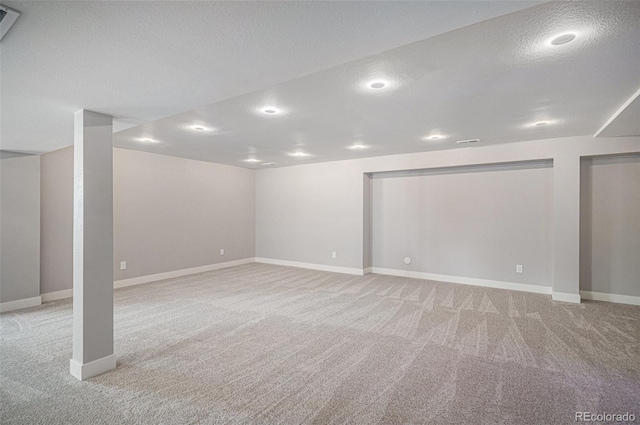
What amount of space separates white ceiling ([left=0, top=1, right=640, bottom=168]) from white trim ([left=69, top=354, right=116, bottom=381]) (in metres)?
2.14

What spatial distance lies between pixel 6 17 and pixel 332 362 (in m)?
3.03

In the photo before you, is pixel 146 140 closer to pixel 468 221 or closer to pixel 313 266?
pixel 313 266

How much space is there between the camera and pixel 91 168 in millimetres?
2533

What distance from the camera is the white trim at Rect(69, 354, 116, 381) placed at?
2430 millimetres

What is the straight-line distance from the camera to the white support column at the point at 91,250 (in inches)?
97.5

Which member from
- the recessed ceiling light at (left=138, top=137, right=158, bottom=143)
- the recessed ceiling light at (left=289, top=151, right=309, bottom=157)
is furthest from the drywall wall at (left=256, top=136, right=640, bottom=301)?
the recessed ceiling light at (left=138, top=137, right=158, bottom=143)

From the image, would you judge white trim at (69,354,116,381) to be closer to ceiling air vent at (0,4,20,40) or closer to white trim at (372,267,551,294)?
ceiling air vent at (0,4,20,40)

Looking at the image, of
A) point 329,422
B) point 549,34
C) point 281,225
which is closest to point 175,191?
point 281,225

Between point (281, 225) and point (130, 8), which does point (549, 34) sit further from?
point (281, 225)

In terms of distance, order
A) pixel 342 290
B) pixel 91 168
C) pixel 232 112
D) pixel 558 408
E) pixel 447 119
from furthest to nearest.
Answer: pixel 342 290
pixel 447 119
pixel 232 112
pixel 91 168
pixel 558 408

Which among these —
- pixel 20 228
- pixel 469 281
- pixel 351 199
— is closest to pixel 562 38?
pixel 469 281

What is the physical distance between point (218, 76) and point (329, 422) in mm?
2359

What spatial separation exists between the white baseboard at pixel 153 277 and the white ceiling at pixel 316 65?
7.35 ft

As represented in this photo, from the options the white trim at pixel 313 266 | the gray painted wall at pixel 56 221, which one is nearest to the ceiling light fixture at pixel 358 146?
the white trim at pixel 313 266
